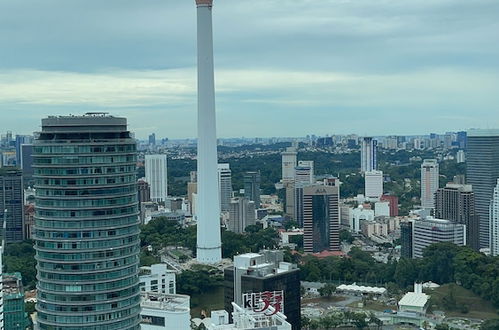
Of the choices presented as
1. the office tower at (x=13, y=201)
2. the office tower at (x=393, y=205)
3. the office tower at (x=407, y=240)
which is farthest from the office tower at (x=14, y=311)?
the office tower at (x=393, y=205)

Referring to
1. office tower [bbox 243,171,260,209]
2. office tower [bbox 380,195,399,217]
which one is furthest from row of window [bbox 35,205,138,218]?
office tower [bbox 243,171,260,209]

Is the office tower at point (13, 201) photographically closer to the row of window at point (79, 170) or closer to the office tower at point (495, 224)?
the office tower at point (495, 224)

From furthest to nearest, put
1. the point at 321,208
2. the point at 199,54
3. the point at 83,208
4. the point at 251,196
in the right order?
1. the point at 251,196
2. the point at 321,208
3. the point at 199,54
4. the point at 83,208

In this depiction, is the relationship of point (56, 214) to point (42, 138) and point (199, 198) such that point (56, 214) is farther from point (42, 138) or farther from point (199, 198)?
point (199, 198)

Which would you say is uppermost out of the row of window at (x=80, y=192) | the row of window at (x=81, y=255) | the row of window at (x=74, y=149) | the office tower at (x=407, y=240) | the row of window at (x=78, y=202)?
the row of window at (x=74, y=149)

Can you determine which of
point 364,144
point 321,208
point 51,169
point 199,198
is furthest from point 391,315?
point 364,144

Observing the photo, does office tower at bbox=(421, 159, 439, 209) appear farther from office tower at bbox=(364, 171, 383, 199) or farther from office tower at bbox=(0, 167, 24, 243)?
office tower at bbox=(0, 167, 24, 243)
